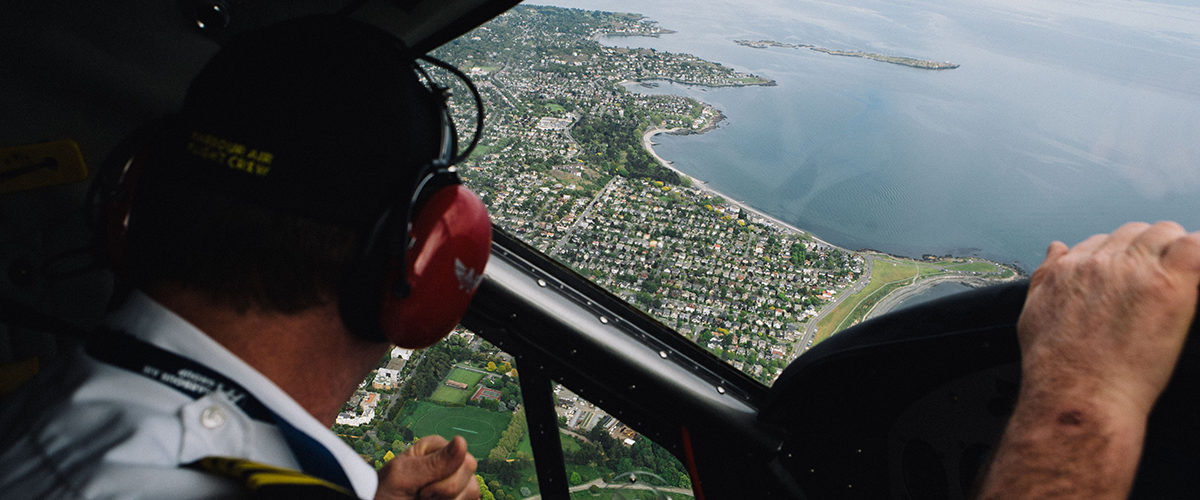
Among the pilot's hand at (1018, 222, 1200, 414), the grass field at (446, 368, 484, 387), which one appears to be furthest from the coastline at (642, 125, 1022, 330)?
the grass field at (446, 368, 484, 387)

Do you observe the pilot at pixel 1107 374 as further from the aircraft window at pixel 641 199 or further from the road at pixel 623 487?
the road at pixel 623 487

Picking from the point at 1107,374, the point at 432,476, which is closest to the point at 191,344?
the point at 432,476

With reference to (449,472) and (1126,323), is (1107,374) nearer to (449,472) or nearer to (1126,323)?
(1126,323)

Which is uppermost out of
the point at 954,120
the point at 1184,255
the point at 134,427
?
the point at 1184,255

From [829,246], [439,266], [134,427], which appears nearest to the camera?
[134,427]

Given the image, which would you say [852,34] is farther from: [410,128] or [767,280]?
[410,128]
